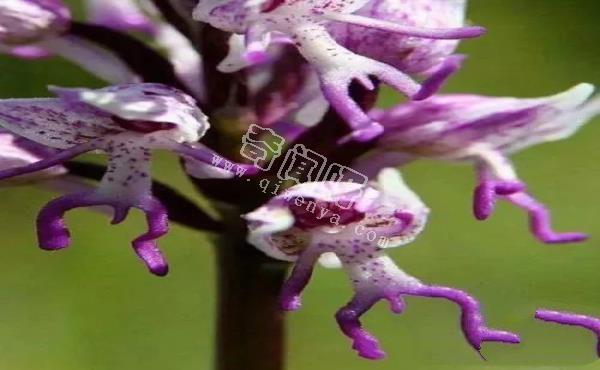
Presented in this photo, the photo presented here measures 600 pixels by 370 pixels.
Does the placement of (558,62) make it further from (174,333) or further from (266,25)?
(266,25)

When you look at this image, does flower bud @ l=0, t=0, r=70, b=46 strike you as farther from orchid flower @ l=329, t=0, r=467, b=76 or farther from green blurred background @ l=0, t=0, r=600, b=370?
green blurred background @ l=0, t=0, r=600, b=370

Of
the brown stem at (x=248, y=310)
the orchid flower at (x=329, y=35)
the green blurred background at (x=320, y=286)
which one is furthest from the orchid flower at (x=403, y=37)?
the green blurred background at (x=320, y=286)

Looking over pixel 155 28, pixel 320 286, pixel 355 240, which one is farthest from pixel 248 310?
pixel 320 286

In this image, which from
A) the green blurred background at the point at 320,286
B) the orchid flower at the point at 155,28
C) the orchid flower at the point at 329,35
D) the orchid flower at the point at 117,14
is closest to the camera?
the orchid flower at the point at 329,35

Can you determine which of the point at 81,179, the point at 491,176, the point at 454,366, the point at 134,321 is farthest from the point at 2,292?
the point at 491,176

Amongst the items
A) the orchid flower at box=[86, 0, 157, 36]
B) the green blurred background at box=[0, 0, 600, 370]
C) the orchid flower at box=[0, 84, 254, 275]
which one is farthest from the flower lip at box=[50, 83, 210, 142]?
the green blurred background at box=[0, 0, 600, 370]

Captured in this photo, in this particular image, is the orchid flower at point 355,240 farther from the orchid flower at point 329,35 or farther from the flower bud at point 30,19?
the flower bud at point 30,19
